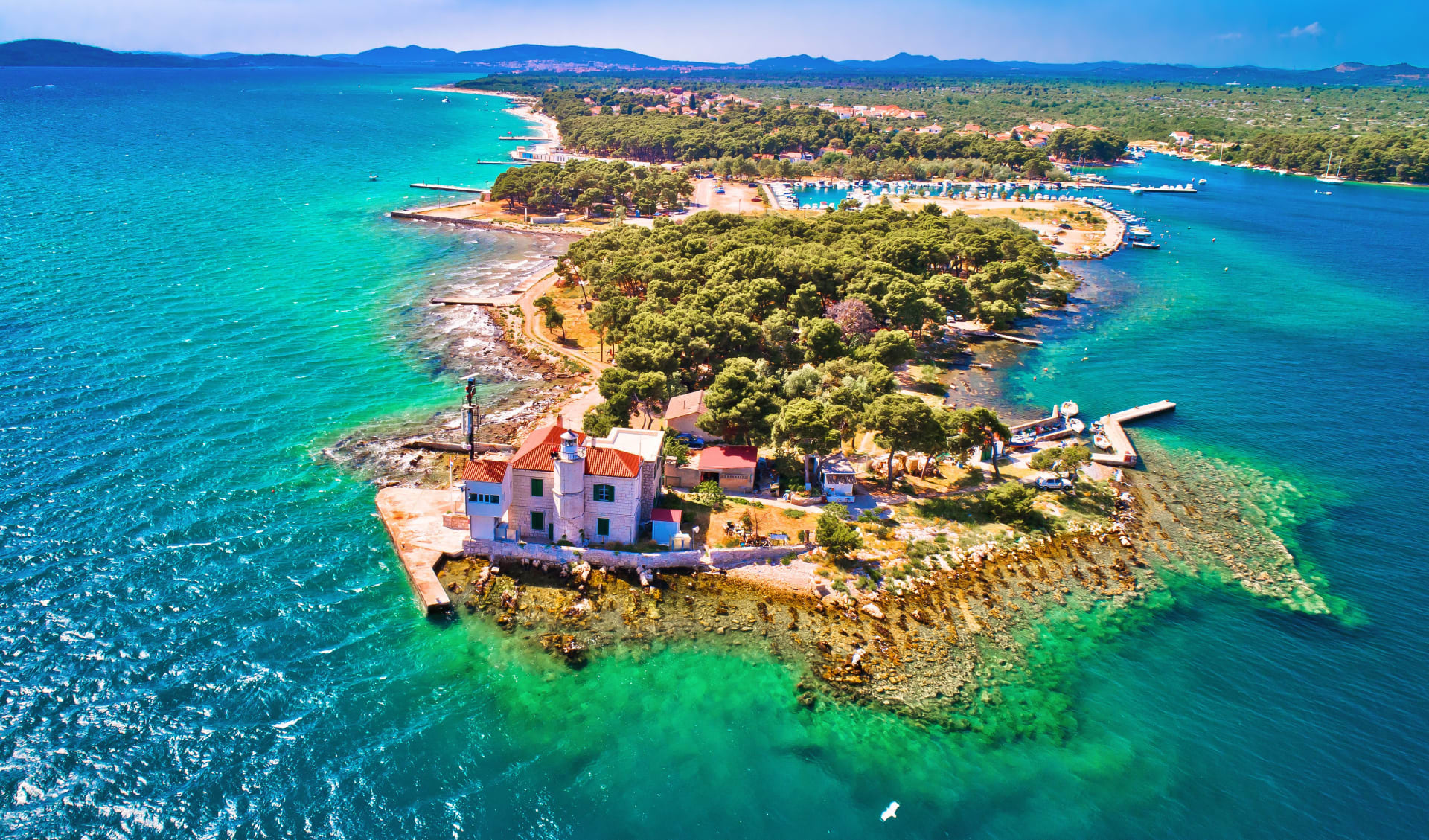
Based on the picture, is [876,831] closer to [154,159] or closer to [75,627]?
[75,627]

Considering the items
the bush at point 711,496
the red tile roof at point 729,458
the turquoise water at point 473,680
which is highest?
the red tile roof at point 729,458

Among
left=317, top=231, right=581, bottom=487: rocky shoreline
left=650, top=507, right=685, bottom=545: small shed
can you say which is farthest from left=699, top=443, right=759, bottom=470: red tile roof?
left=317, top=231, right=581, bottom=487: rocky shoreline

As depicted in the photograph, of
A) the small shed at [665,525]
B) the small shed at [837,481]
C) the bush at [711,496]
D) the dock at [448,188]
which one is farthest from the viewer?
the dock at [448,188]

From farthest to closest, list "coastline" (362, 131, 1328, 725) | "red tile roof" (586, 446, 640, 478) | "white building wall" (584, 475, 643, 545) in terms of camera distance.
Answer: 1. "white building wall" (584, 475, 643, 545)
2. "red tile roof" (586, 446, 640, 478)
3. "coastline" (362, 131, 1328, 725)

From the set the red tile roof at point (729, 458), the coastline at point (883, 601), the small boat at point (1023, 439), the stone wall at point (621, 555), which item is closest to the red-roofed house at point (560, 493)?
the stone wall at point (621, 555)

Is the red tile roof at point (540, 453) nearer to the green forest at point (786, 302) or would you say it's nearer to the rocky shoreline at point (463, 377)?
the green forest at point (786, 302)

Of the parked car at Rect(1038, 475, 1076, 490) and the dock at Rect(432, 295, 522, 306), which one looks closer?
the parked car at Rect(1038, 475, 1076, 490)

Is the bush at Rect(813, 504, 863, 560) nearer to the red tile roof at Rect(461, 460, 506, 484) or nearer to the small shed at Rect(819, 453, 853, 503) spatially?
the small shed at Rect(819, 453, 853, 503)
